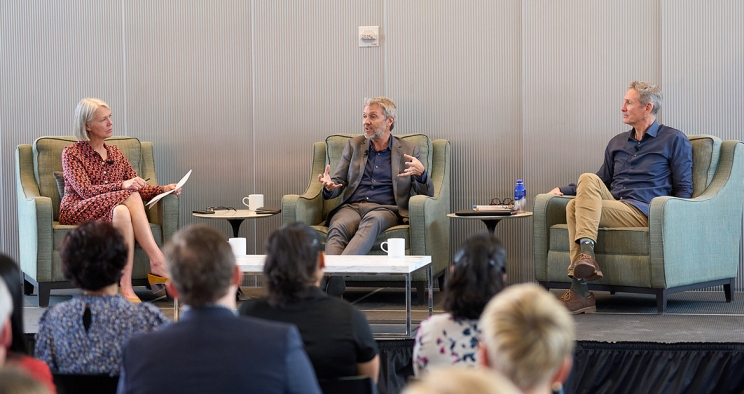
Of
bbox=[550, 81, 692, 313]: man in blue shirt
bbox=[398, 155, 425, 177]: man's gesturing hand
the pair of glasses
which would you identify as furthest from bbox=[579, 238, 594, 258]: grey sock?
bbox=[398, 155, 425, 177]: man's gesturing hand

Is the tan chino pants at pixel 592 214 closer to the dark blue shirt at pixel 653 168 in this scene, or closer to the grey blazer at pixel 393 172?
the dark blue shirt at pixel 653 168

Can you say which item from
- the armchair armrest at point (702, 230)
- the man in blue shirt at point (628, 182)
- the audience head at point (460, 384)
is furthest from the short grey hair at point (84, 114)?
the audience head at point (460, 384)

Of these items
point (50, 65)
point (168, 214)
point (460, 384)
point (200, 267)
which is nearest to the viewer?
point (460, 384)

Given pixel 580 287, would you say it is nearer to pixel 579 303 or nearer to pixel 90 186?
pixel 579 303

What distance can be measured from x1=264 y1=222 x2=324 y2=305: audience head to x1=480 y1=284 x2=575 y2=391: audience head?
0.87m

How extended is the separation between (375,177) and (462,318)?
318cm

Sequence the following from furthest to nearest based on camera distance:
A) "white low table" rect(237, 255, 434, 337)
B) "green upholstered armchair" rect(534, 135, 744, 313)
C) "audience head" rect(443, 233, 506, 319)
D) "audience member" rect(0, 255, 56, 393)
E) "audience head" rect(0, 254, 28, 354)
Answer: "green upholstered armchair" rect(534, 135, 744, 313)
"white low table" rect(237, 255, 434, 337)
"audience head" rect(443, 233, 506, 319)
"audience head" rect(0, 254, 28, 354)
"audience member" rect(0, 255, 56, 393)

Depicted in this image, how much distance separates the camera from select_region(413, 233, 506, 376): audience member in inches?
78.7

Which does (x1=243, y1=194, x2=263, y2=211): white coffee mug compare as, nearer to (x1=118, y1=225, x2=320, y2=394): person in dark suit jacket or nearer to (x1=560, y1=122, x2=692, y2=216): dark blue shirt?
(x1=560, y1=122, x2=692, y2=216): dark blue shirt

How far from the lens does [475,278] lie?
6.68ft

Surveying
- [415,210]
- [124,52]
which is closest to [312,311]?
[415,210]

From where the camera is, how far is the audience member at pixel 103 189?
189 inches

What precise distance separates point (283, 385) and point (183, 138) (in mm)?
4395

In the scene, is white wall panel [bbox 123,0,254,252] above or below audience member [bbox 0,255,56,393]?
above
